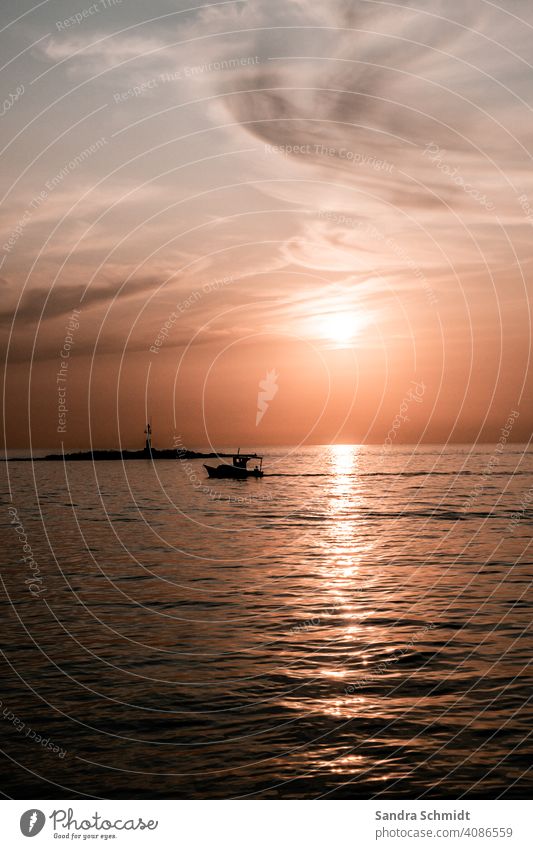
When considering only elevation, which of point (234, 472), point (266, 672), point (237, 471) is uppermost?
point (237, 471)

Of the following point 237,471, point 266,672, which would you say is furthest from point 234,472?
point 266,672

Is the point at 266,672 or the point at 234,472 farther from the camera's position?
the point at 234,472

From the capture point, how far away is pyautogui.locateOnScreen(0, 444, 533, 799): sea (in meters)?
14.8

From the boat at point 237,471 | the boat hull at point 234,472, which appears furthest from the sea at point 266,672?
the boat hull at point 234,472

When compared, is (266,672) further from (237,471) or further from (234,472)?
(234,472)

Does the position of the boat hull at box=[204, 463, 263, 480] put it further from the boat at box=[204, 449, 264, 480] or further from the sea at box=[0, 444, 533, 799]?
the sea at box=[0, 444, 533, 799]

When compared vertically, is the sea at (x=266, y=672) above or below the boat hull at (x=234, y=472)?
below

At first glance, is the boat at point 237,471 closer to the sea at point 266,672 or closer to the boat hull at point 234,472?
the boat hull at point 234,472

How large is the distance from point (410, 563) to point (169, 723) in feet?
93.5

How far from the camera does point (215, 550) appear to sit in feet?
163

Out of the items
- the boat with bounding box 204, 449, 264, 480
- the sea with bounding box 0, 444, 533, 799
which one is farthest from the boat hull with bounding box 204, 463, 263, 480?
the sea with bounding box 0, 444, 533, 799

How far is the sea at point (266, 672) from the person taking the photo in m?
14.8

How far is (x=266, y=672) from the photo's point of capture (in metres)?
21.3
